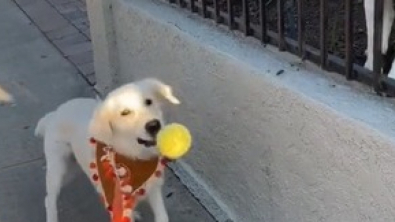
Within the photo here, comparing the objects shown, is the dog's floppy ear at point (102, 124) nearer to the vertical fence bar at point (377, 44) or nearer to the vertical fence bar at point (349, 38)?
the vertical fence bar at point (349, 38)

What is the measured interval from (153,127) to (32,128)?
7.44 feet

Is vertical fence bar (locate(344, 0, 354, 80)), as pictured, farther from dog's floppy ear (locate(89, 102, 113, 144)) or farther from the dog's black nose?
dog's floppy ear (locate(89, 102, 113, 144))

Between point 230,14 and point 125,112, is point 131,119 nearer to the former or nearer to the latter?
point 125,112

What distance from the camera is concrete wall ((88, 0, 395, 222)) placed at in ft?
9.07

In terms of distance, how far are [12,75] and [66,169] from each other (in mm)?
2586

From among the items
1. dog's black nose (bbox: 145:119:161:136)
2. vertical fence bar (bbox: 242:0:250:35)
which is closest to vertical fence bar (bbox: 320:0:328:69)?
vertical fence bar (bbox: 242:0:250:35)

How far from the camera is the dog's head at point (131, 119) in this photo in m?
3.23

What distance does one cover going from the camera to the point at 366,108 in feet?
9.26

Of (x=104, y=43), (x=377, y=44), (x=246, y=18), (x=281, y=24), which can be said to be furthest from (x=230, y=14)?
(x=104, y=43)

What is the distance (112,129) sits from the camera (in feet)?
10.8

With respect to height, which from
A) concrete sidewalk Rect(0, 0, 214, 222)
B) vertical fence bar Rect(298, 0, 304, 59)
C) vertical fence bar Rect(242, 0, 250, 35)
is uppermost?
vertical fence bar Rect(298, 0, 304, 59)

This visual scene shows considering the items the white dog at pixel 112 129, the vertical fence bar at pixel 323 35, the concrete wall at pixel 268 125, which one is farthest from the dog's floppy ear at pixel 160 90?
the vertical fence bar at pixel 323 35

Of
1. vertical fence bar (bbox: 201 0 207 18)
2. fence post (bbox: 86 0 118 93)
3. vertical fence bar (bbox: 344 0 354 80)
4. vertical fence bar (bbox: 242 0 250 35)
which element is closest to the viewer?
vertical fence bar (bbox: 344 0 354 80)

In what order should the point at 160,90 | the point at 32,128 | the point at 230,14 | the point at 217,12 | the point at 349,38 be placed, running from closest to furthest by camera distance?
the point at 349,38 < the point at 160,90 < the point at 230,14 < the point at 217,12 < the point at 32,128
